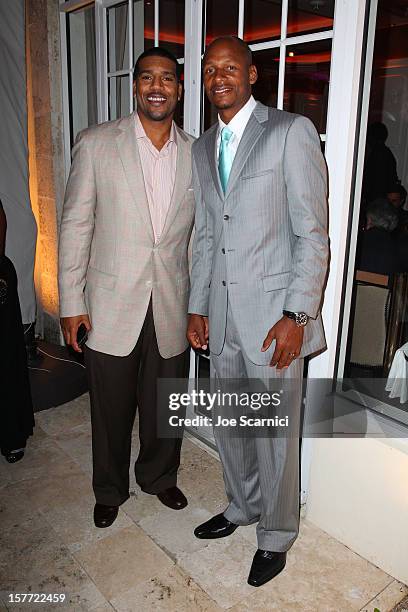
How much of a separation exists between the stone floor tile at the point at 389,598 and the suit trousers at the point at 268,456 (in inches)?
13.3

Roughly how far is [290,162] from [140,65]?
73cm

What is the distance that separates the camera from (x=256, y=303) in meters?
1.83

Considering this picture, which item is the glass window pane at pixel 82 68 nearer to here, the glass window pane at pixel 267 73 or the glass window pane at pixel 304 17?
the glass window pane at pixel 267 73

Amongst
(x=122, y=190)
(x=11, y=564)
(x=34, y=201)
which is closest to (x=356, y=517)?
(x=11, y=564)

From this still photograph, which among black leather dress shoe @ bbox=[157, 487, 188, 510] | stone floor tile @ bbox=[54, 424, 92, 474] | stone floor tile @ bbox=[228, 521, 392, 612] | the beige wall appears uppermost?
the beige wall

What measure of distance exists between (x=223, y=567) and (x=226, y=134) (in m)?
1.63

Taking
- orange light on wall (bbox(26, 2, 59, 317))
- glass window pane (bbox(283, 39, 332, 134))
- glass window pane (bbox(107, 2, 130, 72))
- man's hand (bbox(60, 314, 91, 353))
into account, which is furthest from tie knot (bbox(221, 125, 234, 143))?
orange light on wall (bbox(26, 2, 59, 317))

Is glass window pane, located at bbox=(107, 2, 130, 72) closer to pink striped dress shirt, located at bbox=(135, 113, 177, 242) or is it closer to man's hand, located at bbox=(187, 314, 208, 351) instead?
pink striped dress shirt, located at bbox=(135, 113, 177, 242)

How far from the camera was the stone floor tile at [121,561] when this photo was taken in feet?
6.49

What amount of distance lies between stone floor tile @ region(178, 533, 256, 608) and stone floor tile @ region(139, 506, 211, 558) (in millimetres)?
46

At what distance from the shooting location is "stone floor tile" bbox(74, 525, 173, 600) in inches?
77.9

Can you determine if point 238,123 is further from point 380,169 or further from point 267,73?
point 380,169
